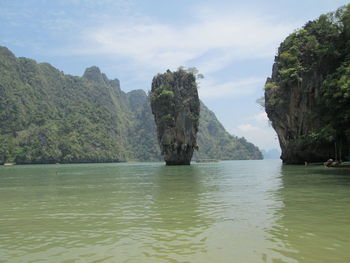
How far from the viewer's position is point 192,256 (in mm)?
5492

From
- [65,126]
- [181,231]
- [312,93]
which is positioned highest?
[65,126]

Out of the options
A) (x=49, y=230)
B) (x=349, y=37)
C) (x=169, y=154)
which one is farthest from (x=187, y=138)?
(x=49, y=230)

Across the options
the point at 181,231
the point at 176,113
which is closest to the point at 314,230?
the point at 181,231

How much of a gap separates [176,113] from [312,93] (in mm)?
26418

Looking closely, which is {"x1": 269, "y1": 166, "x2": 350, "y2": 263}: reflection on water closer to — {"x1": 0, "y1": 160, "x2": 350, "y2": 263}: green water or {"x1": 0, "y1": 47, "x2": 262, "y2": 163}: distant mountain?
{"x1": 0, "y1": 160, "x2": 350, "y2": 263}: green water

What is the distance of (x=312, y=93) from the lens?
42406 mm

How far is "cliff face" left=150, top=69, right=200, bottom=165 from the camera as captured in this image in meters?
61.8

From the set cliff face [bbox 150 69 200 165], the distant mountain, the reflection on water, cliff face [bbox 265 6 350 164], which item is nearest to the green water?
the reflection on water

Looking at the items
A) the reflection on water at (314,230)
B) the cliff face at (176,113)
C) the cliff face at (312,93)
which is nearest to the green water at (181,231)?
the reflection on water at (314,230)

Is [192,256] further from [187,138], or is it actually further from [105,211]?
[187,138]

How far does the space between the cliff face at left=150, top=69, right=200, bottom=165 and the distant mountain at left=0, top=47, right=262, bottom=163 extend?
60407 millimetres

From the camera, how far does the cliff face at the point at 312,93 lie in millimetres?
29906

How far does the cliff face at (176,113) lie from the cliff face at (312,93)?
15.7 metres

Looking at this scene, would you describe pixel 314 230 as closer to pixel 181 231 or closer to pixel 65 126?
pixel 181 231
